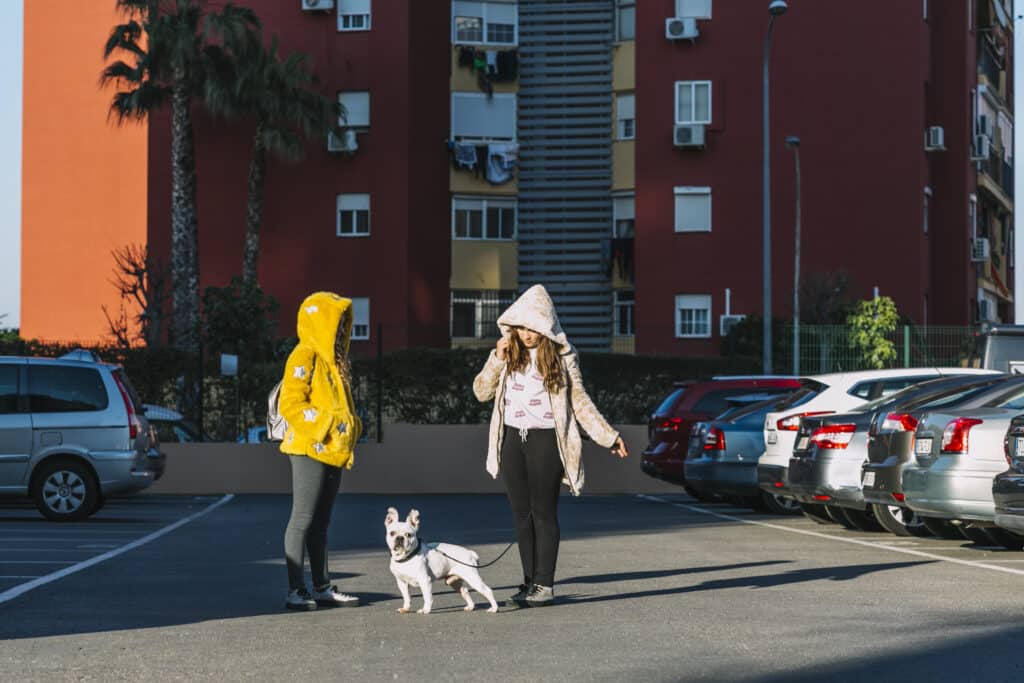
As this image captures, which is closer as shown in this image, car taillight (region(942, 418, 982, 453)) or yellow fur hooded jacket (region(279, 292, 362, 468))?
yellow fur hooded jacket (region(279, 292, 362, 468))

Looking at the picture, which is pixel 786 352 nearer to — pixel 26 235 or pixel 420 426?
pixel 420 426

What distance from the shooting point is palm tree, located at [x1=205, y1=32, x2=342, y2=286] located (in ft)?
141

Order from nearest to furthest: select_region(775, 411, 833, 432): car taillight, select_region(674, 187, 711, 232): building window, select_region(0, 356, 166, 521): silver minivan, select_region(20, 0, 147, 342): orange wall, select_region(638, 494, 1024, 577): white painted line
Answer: select_region(638, 494, 1024, 577): white painted line
select_region(775, 411, 833, 432): car taillight
select_region(0, 356, 166, 521): silver minivan
select_region(674, 187, 711, 232): building window
select_region(20, 0, 147, 342): orange wall

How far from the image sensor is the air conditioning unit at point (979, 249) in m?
49.9

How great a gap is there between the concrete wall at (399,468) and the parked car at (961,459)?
16631 millimetres

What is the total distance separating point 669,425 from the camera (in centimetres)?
2461

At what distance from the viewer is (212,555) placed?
1539 centimetres

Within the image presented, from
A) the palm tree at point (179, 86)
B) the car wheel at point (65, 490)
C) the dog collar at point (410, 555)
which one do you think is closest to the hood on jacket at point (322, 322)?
the dog collar at point (410, 555)

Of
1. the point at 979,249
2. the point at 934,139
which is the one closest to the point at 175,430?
the point at 934,139

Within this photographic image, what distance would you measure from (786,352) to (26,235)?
2026cm

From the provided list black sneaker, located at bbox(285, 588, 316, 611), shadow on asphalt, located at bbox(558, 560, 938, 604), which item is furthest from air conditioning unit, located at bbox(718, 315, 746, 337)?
black sneaker, located at bbox(285, 588, 316, 611)

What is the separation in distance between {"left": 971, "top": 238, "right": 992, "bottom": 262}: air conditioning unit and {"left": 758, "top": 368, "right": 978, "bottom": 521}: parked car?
99.1 ft

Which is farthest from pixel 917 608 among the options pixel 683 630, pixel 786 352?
pixel 786 352

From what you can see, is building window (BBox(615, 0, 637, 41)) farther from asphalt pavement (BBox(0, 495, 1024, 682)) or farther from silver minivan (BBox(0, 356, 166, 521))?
asphalt pavement (BBox(0, 495, 1024, 682))
